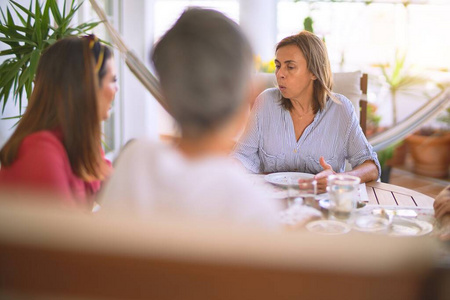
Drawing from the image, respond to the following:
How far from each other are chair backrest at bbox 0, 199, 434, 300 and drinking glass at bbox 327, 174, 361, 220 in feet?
2.70

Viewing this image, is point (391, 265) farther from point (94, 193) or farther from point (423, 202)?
point (423, 202)

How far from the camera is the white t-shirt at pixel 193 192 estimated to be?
0.71 metres

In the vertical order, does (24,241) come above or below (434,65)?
below

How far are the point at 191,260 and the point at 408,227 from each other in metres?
0.94

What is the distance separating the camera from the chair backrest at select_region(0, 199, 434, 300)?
44 centimetres

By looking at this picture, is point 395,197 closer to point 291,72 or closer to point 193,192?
point 291,72

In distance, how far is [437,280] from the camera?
18.0 inches

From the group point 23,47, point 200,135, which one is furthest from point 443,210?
point 23,47

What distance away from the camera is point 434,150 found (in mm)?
4633

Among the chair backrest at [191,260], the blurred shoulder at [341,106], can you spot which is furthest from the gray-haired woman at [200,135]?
the blurred shoulder at [341,106]

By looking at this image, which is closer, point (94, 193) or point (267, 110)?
point (94, 193)

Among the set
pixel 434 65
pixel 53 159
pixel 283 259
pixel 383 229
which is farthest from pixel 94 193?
pixel 434 65

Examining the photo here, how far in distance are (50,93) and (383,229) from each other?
88 cm

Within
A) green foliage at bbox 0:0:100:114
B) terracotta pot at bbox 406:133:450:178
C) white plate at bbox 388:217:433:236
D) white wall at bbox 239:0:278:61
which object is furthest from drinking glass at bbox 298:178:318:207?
white wall at bbox 239:0:278:61
